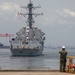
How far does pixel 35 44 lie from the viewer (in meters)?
101

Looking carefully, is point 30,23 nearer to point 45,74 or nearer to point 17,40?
point 17,40

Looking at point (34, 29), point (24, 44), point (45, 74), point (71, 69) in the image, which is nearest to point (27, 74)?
point (45, 74)

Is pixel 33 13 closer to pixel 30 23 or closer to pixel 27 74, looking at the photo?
pixel 30 23

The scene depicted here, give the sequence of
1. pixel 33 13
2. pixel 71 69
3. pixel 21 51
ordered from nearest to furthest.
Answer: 1. pixel 71 69
2. pixel 21 51
3. pixel 33 13

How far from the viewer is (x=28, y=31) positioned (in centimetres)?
10288

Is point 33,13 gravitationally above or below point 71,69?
above

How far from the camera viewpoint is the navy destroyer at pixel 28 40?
99375 millimetres

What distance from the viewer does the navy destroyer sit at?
3912 inches

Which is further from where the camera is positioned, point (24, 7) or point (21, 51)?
point (24, 7)

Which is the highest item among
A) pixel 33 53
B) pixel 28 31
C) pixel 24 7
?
pixel 24 7

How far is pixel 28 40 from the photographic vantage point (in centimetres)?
9988

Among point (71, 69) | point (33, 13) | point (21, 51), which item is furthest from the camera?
point (33, 13)

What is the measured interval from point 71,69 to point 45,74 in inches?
88.1

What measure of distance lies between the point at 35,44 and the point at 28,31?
4.95 metres
